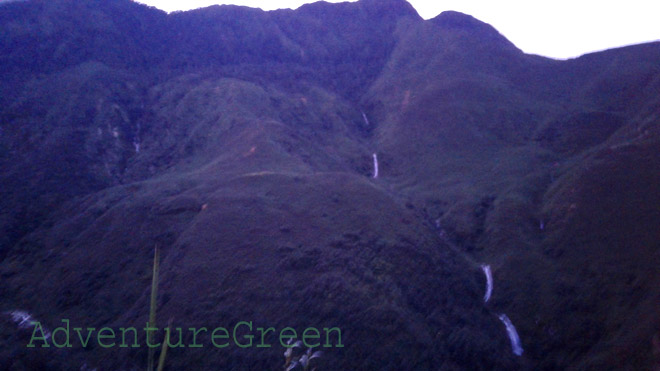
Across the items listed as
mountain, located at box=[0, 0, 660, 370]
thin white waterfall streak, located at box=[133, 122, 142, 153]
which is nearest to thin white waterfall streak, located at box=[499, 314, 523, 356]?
mountain, located at box=[0, 0, 660, 370]

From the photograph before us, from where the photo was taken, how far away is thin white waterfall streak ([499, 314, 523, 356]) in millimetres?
28067

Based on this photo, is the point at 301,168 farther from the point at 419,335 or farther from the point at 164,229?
the point at 419,335

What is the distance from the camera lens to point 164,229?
3706cm

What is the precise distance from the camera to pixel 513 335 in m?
29.4

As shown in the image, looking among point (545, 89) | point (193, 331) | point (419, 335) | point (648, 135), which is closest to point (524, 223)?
point (648, 135)

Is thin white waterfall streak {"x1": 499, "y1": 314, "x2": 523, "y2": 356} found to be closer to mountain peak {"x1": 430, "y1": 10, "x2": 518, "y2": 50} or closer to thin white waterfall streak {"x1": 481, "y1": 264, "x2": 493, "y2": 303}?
thin white waterfall streak {"x1": 481, "y1": 264, "x2": 493, "y2": 303}

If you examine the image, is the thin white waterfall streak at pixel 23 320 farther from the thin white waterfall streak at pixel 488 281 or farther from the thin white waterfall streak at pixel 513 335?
the thin white waterfall streak at pixel 488 281

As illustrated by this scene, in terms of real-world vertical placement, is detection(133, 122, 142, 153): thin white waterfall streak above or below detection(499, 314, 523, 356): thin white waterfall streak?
above

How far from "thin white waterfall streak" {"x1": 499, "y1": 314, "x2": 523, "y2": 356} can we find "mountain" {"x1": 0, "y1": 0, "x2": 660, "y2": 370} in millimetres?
375

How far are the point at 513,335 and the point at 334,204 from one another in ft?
60.6

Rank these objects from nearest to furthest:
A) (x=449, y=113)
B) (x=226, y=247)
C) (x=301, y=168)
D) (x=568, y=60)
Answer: (x=226, y=247) → (x=301, y=168) → (x=449, y=113) → (x=568, y=60)

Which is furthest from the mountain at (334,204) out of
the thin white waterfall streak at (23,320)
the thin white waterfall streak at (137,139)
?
the thin white waterfall streak at (23,320)

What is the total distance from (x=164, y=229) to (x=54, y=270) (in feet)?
28.3

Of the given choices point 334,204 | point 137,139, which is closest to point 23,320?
point 334,204
